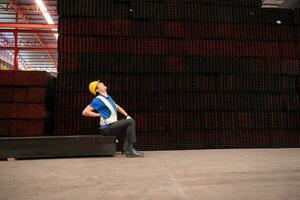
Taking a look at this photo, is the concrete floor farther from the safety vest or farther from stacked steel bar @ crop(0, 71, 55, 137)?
stacked steel bar @ crop(0, 71, 55, 137)

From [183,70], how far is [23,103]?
10.2 feet

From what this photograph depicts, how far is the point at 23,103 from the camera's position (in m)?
5.50

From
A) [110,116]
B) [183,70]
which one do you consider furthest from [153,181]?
[183,70]

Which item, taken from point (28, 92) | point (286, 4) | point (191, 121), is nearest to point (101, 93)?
point (28, 92)

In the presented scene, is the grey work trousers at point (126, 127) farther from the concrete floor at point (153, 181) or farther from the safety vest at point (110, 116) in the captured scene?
the concrete floor at point (153, 181)

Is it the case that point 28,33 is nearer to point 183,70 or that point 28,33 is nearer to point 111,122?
point 183,70

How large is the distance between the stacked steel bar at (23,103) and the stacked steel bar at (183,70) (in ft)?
1.01

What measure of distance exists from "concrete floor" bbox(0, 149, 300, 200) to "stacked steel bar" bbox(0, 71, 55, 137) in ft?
5.65

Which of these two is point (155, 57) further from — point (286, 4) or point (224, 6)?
point (286, 4)

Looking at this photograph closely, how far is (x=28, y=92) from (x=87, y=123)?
1211mm

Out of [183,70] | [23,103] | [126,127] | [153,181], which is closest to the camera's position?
[153,181]

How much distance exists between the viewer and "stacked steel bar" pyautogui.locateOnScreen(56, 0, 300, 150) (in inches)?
230

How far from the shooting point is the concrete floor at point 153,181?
2230mm

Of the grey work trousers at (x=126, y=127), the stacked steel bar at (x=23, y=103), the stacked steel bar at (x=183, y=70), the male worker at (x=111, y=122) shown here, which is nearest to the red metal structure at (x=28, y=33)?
the stacked steel bar at (x=183, y=70)
